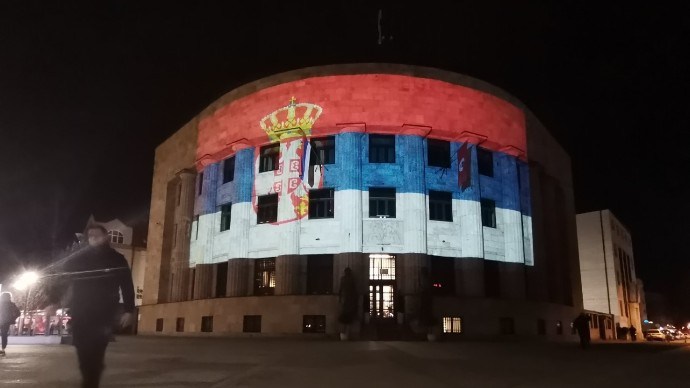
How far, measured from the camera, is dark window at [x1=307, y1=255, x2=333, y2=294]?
3388 cm

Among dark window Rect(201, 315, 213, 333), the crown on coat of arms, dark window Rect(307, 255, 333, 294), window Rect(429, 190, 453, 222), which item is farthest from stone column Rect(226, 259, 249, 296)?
window Rect(429, 190, 453, 222)

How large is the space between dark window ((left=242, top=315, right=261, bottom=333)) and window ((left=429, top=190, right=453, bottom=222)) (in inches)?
515

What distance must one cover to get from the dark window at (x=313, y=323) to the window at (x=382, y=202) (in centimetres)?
730

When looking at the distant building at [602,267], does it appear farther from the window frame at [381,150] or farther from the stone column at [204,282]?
the stone column at [204,282]

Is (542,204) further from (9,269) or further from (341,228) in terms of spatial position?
(9,269)

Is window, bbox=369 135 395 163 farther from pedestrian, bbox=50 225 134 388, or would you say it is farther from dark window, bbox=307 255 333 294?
pedestrian, bbox=50 225 134 388

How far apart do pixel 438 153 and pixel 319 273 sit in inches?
455

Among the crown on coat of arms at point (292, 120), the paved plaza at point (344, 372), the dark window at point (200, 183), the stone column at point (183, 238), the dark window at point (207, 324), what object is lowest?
the paved plaza at point (344, 372)

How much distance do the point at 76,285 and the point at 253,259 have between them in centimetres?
2981

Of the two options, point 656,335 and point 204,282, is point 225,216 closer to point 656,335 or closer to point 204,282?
point 204,282

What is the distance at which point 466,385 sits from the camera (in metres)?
9.97

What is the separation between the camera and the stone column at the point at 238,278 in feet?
117

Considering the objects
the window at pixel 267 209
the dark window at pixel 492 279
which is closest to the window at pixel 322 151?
the window at pixel 267 209

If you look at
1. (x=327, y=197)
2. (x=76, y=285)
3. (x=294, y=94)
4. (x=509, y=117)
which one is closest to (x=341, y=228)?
(x=327, y=197)
